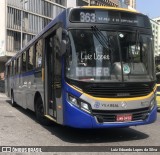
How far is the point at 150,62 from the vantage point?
928cm

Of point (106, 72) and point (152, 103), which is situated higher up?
point (106, 72)

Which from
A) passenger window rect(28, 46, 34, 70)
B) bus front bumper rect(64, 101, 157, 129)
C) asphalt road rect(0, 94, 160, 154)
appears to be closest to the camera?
bus front bumper rect(64, 101, 157, 129)

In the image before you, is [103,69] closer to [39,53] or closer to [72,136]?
[72,136]

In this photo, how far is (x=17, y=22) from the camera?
53.7 m

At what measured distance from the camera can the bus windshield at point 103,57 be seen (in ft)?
28.1

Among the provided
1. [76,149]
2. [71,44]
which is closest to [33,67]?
[71,44]

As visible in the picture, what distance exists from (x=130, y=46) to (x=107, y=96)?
1416 mm

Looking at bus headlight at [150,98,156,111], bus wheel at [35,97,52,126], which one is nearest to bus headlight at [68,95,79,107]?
bus headlight at [150,98,156,111]

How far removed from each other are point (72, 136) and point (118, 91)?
1955 millimetres

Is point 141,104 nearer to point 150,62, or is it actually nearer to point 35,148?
point 150,62

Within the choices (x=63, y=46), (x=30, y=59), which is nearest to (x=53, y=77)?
(x=63, y=46)

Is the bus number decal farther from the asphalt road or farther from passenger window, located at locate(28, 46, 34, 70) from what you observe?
passenger window, located at locate(28, 46, 34, 70)

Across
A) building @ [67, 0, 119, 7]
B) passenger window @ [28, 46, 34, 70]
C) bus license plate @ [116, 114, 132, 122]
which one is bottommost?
bus license plate @ [116, 114, 132, 122]

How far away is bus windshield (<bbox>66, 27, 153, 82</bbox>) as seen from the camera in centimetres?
857
